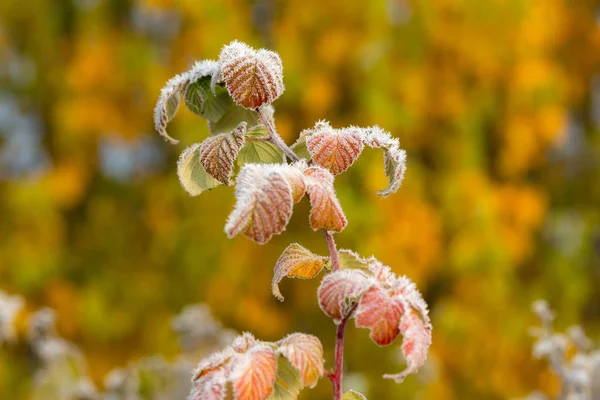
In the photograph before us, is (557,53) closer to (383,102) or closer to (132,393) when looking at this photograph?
(383,102)

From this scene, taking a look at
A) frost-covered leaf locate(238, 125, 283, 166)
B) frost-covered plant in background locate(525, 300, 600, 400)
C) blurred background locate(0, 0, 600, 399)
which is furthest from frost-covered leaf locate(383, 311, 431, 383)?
blurred background locate(0, 0, 600, 399)

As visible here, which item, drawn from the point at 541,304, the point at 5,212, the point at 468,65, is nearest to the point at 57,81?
the point at 5,212

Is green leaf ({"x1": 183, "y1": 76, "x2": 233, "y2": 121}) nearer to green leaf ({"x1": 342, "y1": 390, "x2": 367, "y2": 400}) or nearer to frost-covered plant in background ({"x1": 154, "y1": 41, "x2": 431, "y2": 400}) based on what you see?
frost-covered plant in background ({"x1": 154, "y1": 41, "x2": 431, "y2": 400})

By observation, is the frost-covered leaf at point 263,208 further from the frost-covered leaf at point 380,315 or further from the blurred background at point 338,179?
the blurred background at point 338,179

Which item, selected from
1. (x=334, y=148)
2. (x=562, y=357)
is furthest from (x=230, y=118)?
(x=562, y=357)

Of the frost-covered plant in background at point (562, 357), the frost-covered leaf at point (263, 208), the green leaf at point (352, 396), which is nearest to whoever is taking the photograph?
the frost-covered leaf at point (263, 208)

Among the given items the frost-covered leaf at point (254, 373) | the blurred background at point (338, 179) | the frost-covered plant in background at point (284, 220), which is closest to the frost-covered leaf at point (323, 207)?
the frost-covered plant in background at point (284, 220)

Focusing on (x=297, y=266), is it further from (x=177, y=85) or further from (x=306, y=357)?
(x=177, y=85)
